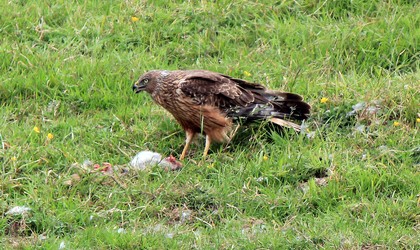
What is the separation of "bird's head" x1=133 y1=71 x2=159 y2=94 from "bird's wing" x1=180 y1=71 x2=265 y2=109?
0.26 meters

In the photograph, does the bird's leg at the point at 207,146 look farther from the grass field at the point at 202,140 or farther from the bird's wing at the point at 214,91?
the bird's wing at the point at 214,91

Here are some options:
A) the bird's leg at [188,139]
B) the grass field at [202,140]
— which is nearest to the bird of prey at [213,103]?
the bird's leg at [188,139]

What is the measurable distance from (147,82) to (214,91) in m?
0.60

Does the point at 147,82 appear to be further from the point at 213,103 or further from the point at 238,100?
the point at 238,100

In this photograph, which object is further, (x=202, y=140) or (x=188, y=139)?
(x=202, y=140)

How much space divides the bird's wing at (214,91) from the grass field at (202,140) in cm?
29

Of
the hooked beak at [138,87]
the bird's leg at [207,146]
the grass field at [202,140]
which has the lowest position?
the bird's leg at [207,146]

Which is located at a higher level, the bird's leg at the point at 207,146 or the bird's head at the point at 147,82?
the bird's head at the point at 147,82

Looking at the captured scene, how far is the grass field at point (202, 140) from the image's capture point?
24.3ft

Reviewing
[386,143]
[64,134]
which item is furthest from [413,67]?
[64,134]

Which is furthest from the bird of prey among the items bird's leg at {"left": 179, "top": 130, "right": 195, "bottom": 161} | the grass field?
the grass field

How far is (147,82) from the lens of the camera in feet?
29.6

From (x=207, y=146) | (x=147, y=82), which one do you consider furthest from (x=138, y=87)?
(x=207, y=146)

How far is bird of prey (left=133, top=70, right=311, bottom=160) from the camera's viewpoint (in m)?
8.81
